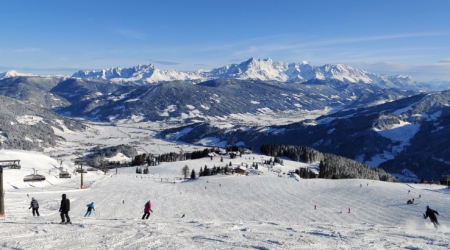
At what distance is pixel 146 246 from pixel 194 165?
11537 cm

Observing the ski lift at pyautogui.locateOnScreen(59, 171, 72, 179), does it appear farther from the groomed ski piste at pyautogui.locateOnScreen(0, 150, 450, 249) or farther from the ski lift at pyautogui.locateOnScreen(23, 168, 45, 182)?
the ski lift at pyautogui.locateOnScreen(23, 168, 45, 182)

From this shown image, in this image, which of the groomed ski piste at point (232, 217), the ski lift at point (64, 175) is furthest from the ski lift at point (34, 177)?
the ski lift at point (64, 175)

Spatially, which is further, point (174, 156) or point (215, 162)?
point (174, 156)

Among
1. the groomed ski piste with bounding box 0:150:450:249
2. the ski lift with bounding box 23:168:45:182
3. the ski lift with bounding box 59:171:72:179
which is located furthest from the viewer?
the ski lift with bounding box 59:171:72:179

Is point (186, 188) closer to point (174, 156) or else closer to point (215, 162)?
point (215, 162)

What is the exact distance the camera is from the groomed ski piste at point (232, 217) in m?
20.0

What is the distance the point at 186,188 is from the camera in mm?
73188

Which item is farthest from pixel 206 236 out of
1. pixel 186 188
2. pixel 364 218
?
pixel 186 188

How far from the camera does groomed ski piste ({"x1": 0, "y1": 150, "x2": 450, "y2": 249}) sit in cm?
2002

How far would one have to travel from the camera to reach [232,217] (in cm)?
4088

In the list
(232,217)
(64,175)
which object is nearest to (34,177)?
(64,175)

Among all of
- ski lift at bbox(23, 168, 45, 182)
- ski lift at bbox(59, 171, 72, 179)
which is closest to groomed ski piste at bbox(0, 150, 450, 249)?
ski lift at bbox(23, 168, 45, 182)

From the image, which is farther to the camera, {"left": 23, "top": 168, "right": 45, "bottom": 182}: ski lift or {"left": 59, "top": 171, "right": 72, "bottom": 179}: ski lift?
{"left": 59, "top": 171, "right": 72, "bottom": 179}: ski lift

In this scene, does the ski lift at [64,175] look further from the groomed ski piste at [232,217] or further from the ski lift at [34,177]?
the ski lift at [34,177]
